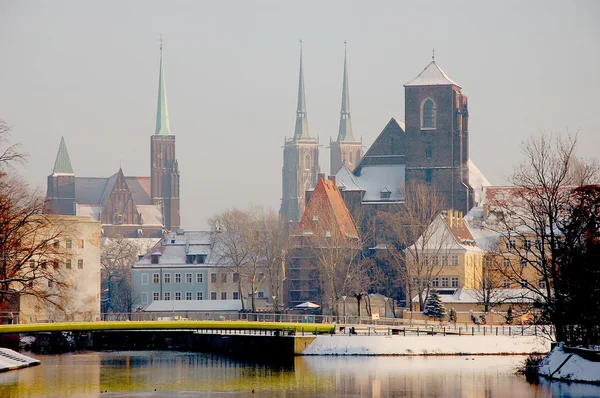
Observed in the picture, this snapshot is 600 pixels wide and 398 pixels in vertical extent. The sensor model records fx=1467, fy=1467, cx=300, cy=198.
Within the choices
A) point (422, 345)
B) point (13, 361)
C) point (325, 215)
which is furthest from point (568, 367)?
point (325, 215)

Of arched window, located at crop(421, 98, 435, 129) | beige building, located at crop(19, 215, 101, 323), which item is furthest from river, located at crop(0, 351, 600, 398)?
arched window, located at crop(421, 98, 435, 129)

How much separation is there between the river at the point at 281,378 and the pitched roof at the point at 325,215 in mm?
53821

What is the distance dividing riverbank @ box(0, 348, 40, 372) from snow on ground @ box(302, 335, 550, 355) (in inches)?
641

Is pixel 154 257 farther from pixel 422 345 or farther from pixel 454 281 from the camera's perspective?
pixel 422 345

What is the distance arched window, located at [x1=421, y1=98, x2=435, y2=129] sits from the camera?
148m

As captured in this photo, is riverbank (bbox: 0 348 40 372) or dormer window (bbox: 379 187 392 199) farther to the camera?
dormer window (bbox: 379 187 392 199)

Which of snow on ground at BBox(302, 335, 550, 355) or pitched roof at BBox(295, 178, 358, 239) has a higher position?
pitched roof at BBox(295, 178, 358, 239)

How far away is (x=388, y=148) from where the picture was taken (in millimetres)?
155875

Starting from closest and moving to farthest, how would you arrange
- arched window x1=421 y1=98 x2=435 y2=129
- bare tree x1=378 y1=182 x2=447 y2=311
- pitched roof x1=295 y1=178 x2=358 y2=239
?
bare tree x1=378 y1=182 x2=447 y2=311 < pitched roof x1=295 y1=178 x2=358 y2=239 < arched window x1=421 y1=98 x2=435 y2=129

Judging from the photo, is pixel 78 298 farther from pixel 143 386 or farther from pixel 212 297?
pixel 143 386

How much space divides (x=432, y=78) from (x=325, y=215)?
18740 mm

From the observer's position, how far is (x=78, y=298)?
4779 inches

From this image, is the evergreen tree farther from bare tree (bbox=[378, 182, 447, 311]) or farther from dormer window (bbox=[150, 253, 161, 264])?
dormer window (bbox=[150, 253, 161, 264])

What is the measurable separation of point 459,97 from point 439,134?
4339 mm
